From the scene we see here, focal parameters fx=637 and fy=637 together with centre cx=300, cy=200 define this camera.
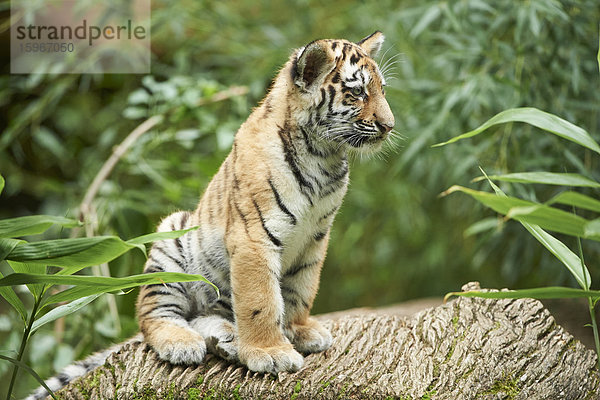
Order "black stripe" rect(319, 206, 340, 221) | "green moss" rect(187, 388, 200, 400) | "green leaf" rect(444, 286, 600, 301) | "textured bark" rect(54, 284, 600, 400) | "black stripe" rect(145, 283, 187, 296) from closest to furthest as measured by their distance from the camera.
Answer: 1. "green leaf" rect(444, 286, 600, 301)
2. "textured bark" rect(54, 284, 600, 400)
3. "green moss" rect(187, 388, 200, 400)
4. "black stripe" rect(319, 206, 340, 221)
5. "black stripe" rect(145, 283, 187, 296)

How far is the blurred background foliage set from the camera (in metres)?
3.55

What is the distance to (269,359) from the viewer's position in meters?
2.23

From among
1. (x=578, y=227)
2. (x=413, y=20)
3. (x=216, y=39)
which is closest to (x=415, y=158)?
(x=413, y=20)

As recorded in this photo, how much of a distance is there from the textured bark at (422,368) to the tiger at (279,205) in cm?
7

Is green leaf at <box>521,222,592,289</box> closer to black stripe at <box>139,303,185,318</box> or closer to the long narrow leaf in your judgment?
the long narrow leaf

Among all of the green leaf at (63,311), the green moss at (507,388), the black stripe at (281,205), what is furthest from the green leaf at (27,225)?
the green moss at (507,388)

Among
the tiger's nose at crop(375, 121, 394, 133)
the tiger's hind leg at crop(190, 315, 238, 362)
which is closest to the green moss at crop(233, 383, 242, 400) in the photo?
the tiger's hind leg at crop(190, 315, 238, 362)

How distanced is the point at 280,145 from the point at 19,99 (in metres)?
3.90

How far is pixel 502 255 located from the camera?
194 inches

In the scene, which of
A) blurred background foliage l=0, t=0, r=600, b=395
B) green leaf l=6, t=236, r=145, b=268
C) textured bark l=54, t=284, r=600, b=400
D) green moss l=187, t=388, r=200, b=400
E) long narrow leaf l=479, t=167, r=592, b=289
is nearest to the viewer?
green leaf l=6, t=236, r=145, b=268

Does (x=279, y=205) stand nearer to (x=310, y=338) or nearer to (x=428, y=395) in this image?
(x=310, y=338)

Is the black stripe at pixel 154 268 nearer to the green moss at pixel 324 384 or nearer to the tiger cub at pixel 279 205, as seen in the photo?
the tiger cub at pixel 279 205

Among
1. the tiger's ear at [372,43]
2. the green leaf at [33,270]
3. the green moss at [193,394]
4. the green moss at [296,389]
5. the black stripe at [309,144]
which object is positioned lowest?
the green moss at [193,394]

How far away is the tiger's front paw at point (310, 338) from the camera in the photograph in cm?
246
